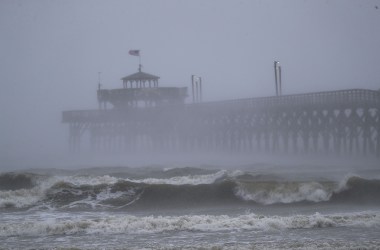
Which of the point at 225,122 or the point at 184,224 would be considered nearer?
the point at 184,224

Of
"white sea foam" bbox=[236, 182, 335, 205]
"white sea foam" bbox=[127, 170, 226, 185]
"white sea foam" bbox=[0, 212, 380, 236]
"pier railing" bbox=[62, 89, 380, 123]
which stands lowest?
"white sea foam" bbox=[0, 212, 380, 236]

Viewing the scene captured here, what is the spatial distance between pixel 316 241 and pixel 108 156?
1560 inches

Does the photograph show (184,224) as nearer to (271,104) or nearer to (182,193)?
(182,193)

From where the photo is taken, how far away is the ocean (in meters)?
12.9

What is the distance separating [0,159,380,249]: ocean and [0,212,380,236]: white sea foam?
23 mm

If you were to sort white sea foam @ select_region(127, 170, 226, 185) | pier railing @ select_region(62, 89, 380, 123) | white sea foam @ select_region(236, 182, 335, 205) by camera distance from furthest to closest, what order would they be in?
pier railing @ select_region(62, 89, 380, 123) < white sea foam @ select_region(127, 170, 226, 185) < white sea foam @ select_region(236, 182, 335, 205)

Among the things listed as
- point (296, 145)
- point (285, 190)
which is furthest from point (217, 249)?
point (296, 145)

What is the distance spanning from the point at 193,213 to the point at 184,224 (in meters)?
2.71

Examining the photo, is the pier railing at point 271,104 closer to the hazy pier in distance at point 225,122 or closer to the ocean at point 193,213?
the hazy pier in distance at point 225,122

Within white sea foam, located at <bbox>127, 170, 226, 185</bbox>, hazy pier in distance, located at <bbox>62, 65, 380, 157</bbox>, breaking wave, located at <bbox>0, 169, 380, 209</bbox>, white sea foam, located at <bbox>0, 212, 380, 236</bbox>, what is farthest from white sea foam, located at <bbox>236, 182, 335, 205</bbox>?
hazy pier in distance, located at <bbox>62, 65, 380, 157</bbox>

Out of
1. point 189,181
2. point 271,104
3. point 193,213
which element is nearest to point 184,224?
point 193,213

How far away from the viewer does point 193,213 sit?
17.3 meters

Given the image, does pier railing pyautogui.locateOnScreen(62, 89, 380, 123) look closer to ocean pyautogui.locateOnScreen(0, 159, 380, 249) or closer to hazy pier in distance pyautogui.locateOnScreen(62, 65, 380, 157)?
hazy pier in distance pyautogui.locateOnScreen(62, 65, 380, 157)

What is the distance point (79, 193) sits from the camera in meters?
21.0
